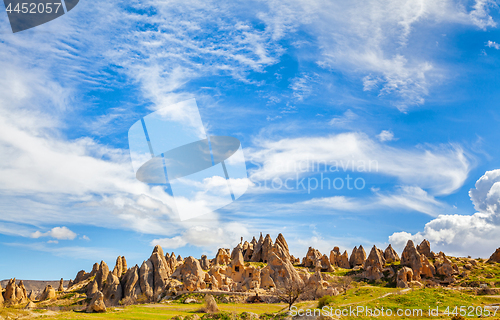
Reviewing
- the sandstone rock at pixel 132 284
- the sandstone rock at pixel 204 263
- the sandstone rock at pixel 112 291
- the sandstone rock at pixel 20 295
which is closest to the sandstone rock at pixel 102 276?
the sandstone rock at pixel 112 291

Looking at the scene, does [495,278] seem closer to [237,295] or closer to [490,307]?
[490,307]

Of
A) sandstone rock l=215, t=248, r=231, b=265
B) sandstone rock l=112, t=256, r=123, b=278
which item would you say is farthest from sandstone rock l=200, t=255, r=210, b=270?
sandstone rock l=112, t=256, r=123, b=278

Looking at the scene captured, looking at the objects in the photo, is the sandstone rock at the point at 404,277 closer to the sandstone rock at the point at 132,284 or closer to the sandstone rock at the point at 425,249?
the sandstone rock at the point at 425,249

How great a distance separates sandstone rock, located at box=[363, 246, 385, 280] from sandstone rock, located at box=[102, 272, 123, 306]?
80.5 metres

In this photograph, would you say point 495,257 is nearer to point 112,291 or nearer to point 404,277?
point 404,277

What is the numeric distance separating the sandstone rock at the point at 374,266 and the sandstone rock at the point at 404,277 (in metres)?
10.9

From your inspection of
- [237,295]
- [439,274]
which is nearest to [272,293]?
[237,295]

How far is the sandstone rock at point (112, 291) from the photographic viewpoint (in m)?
90.1

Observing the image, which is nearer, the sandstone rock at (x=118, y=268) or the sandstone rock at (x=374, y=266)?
the sandstone rock at (x=118, y=268)

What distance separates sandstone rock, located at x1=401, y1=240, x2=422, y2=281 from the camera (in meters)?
113

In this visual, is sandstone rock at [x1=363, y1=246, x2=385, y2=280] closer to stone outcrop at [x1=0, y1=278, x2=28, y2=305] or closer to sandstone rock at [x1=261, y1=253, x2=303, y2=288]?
sandstone rock at [x1=261, y1=253, x2=303, y2=288]

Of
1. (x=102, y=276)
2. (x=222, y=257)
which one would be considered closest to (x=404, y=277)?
(x=222, y=257)

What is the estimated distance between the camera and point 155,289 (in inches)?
3583

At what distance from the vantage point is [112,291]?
91.1 m
